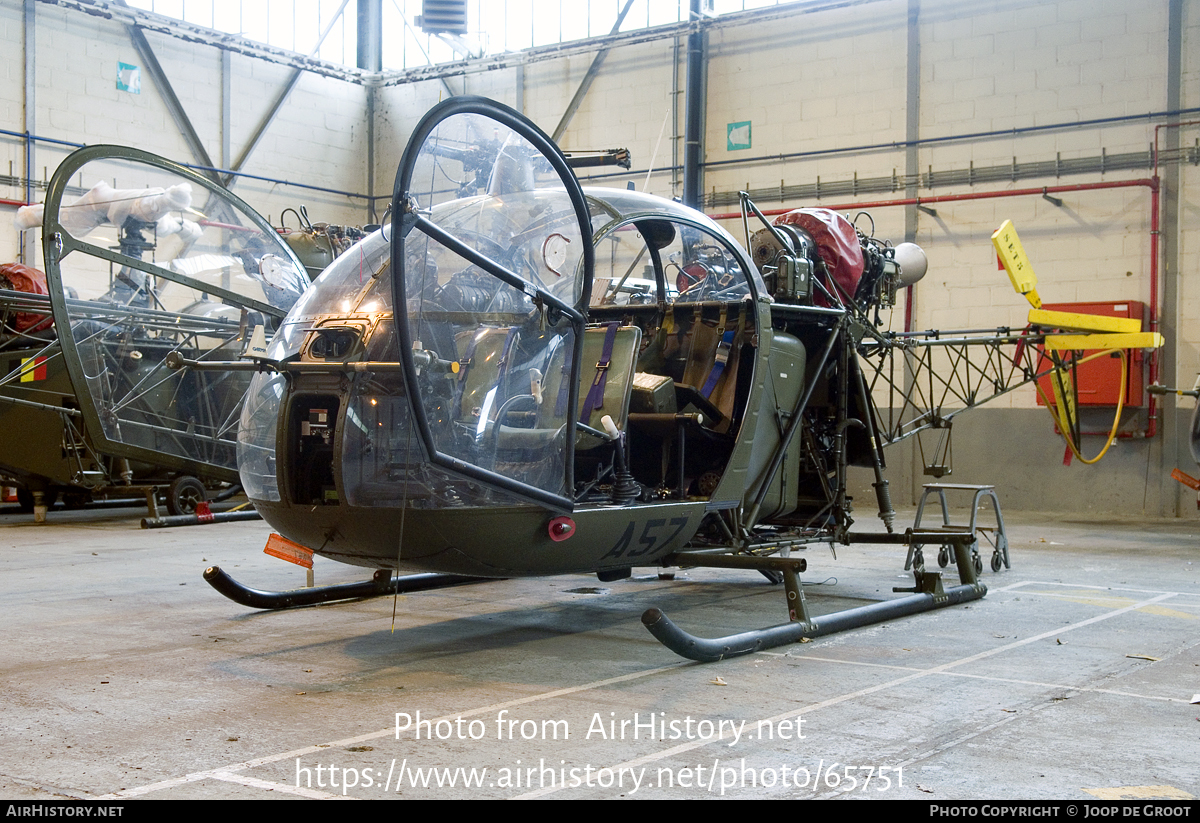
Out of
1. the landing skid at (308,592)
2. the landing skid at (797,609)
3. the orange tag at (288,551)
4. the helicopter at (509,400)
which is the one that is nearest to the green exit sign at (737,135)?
the landing skid at (797,609)

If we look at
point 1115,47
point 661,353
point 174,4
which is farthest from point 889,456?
point 174,4

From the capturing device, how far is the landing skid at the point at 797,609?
4.85 metres

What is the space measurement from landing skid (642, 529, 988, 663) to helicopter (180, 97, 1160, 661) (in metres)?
0.01

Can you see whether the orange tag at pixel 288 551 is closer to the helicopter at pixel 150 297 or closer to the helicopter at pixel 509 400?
the helicopter at pixel 509 400

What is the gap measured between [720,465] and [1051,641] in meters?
1.95

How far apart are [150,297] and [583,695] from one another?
7.27m

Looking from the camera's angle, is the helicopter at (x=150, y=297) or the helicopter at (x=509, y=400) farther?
the helicopter at (x=150, y=297)

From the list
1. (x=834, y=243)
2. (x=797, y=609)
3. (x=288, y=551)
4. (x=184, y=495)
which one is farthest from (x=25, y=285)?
(x=797, y=609)

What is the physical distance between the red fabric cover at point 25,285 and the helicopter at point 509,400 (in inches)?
304

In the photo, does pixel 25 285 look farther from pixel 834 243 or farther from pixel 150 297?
pixel 834 243

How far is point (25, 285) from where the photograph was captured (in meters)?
12.1

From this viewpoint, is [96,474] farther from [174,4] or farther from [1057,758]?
[1057,758]

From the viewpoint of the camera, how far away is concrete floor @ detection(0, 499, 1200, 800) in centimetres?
338

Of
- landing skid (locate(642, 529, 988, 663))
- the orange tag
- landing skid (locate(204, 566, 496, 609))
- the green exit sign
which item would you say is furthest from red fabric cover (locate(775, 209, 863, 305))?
the green exit sign
